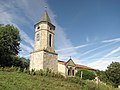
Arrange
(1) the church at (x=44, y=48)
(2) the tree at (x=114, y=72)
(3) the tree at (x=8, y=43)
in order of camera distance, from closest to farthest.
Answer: (1) the church at (x=44, y=48) < (3) the tree at (x=8, y=43) < (2) the tree at (x=114, y=72)

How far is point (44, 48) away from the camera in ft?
122

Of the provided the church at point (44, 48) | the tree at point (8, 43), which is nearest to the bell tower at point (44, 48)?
the church at point (44, 48)

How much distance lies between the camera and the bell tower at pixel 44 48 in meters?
36.4

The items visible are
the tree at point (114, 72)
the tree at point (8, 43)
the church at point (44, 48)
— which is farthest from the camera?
the tree at point (114, 72)

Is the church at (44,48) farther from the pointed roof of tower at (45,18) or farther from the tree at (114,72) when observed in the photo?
the tree at (114,72)

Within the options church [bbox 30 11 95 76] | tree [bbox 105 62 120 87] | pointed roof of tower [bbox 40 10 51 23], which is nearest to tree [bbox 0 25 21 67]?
church [bbox 30 11 95 76]

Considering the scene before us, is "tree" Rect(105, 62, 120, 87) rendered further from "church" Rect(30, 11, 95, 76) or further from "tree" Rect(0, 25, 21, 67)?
"tree" Rect(0, 25, 21, 67)

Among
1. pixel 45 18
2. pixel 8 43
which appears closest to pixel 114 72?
pixel 45 18

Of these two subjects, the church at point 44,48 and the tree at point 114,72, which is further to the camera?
the tree at point 114,72

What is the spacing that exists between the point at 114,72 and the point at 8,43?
87.0 ft

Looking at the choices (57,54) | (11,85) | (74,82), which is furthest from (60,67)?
(11,85)

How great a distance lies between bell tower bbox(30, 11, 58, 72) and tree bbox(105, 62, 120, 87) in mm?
16627

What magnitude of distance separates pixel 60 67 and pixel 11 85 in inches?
979

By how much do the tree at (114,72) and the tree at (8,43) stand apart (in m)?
23.2
